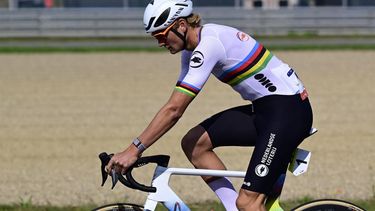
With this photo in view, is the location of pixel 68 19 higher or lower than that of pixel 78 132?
lower

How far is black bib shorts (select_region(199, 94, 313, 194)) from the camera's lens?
16.8 ft

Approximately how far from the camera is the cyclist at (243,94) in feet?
16.4

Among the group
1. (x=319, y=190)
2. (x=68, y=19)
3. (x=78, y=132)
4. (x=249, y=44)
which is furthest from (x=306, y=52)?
(x=249, y=44)

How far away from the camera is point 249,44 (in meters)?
5.23

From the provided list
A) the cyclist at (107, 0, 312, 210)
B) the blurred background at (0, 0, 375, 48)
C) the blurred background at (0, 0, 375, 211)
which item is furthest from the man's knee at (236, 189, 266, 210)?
the blurred background at (0, 0, 375, 48)


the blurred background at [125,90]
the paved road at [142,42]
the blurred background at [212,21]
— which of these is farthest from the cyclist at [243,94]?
the blurred background at [212,21]

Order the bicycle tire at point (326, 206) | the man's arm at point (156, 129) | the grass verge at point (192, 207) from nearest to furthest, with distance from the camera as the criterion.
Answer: the man's arm at point (156, 129)
the bicycle tire at point (326, 206)
the grass verge at point (192, 207)

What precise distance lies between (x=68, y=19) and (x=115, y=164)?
29.3 m

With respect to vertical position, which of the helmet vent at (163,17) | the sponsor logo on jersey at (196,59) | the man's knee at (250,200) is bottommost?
the man's knee at (250,200)

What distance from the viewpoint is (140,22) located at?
33562 millimetres

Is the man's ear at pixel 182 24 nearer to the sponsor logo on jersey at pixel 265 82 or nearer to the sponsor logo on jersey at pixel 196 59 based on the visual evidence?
the sponsor logo on jersey at pixel 196 59

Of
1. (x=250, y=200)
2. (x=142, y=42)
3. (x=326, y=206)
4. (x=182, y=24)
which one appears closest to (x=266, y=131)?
(x=250, y=200)

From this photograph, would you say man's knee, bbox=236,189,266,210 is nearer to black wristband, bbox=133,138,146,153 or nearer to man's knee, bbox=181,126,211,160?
man's knee, bbox=181,126,211,160

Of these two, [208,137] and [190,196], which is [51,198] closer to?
[190,196]
